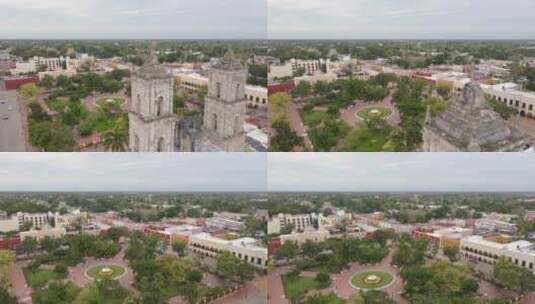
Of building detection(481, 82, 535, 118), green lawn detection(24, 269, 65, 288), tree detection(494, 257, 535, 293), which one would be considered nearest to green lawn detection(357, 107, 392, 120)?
building detection(481, 82, 535, 118)

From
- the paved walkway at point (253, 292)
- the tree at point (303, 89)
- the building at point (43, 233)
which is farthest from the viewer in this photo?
the building at point (43, 233)

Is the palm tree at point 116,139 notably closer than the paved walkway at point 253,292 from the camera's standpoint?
Yes

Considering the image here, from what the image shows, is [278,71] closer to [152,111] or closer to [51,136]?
[152,111]

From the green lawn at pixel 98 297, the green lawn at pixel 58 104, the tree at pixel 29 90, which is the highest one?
the tree at pixel 29 90

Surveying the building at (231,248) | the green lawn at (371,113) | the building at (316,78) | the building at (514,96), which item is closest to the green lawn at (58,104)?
the building at (231,248)

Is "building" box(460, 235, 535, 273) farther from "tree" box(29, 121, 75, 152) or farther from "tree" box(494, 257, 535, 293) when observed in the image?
"tree" box(29, 121, 75, 152)

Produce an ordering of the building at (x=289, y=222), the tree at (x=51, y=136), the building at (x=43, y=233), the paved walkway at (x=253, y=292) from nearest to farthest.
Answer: the tree at (x=51, y=136), the building at (x=289, y=222), the paved walkway at (x=253, y=292), the building at (x=43, y=233)

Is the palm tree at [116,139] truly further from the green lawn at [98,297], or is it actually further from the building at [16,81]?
the green lawn at [98,297]
